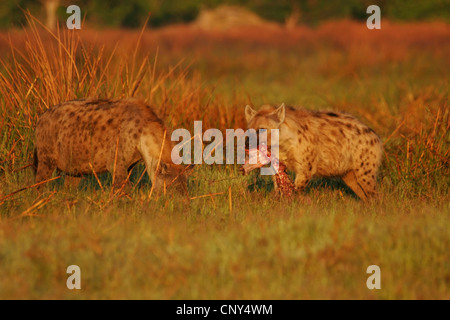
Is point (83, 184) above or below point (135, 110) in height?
below

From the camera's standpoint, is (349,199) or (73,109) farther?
(349,199)

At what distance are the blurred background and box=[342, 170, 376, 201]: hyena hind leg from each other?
37093 millimetres

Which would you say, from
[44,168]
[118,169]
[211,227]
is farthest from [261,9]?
[211,227]

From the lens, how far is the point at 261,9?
46031mm

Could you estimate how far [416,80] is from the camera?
A: 53.3 ft

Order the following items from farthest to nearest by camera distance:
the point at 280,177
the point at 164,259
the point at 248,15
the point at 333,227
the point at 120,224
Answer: the point at 248,15, the point at 280,177, the point at 120,224, the point at 333,227, the point at 164,259

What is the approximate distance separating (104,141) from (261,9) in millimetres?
41570

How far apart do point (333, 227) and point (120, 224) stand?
163 cm

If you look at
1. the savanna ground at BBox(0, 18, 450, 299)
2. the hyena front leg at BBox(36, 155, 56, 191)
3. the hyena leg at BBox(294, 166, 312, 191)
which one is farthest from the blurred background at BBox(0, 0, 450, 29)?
the hyena leg at BBox(294, 166, 312, 191)

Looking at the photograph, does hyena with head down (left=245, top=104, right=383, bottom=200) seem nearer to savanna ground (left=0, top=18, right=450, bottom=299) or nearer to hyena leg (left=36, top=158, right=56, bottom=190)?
savanna ground (left=0, top=18, right=450, bottom=299)

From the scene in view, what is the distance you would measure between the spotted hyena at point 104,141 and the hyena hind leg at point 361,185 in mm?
1972

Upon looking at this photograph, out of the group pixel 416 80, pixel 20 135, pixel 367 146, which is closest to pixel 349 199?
pixel 367 146

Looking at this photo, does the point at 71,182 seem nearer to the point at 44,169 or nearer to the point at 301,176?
the point at 44,169

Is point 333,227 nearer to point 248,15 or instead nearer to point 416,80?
point 416,80
